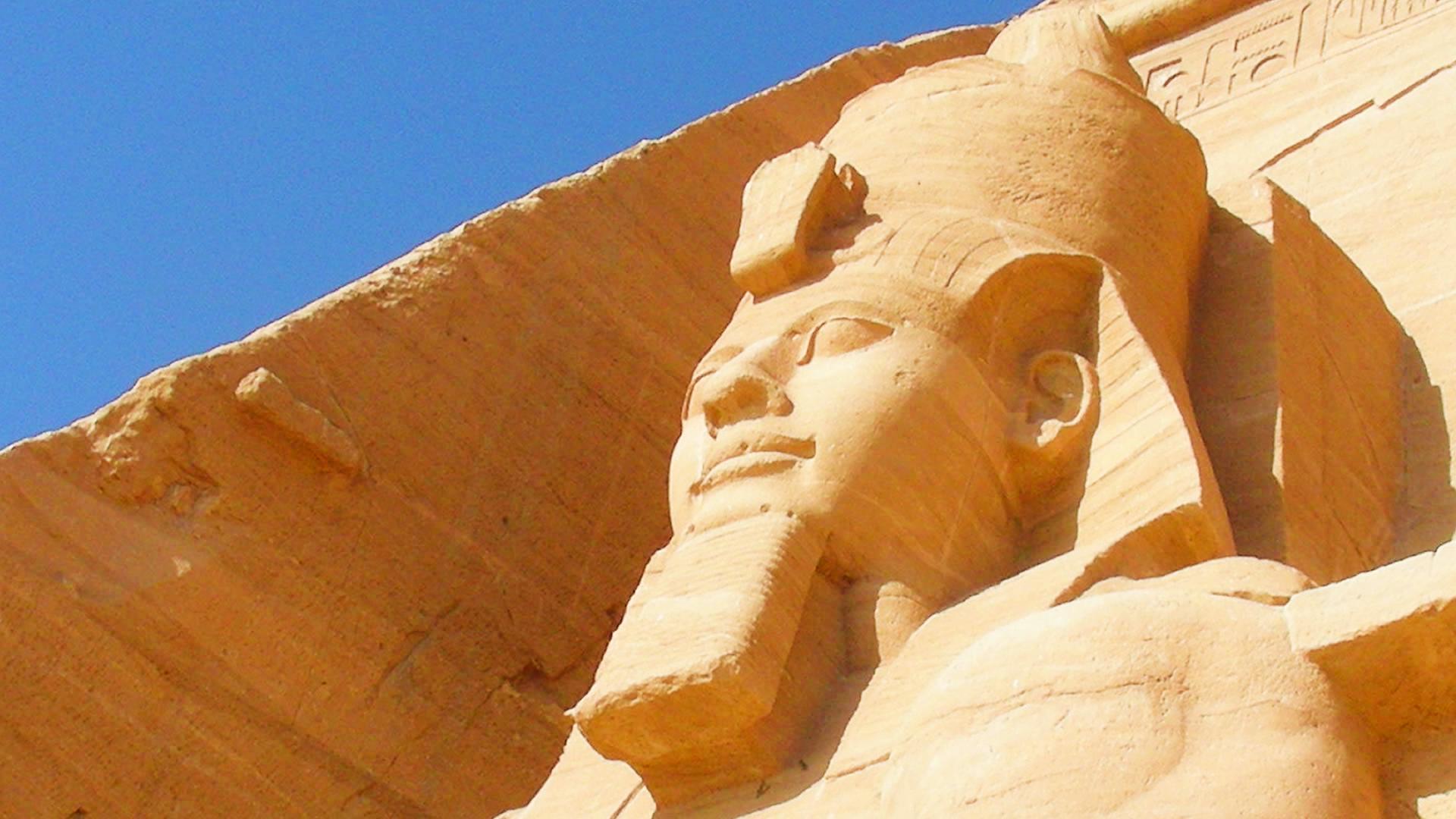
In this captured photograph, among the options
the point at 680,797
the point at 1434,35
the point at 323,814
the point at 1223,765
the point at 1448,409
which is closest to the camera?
the point at 1223,765

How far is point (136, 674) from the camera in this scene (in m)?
5.71

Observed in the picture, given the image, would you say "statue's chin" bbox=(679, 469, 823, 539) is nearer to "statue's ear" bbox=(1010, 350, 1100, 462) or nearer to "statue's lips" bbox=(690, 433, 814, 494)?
"statue's lips" bbox=(690, 433, 814, 494)

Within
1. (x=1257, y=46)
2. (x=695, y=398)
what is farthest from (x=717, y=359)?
(x=1257, y=46)

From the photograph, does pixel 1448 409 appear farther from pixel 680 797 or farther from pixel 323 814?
pixel 323 814

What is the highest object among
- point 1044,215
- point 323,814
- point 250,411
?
point 250,411

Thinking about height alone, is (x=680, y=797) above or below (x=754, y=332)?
below

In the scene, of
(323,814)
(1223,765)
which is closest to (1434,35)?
(323,814)

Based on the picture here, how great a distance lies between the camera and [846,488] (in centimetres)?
457

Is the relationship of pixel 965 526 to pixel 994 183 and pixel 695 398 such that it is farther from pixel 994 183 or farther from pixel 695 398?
pixel 994 183

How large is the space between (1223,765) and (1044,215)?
2.06m

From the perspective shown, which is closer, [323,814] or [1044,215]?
[1044,215]

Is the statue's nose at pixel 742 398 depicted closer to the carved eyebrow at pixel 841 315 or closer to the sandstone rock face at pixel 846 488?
the sandstone rock face at pixel 846 488

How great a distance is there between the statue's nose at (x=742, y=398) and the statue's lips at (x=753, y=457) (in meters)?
0.07

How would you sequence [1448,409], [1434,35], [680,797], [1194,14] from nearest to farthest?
[680,797] < [1448,409] < [1434,35] < [1194,14]
